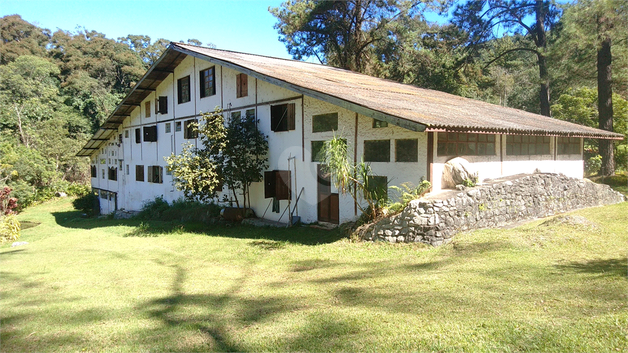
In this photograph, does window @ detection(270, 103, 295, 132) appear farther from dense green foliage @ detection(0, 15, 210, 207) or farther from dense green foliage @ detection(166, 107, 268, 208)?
dense green foliage @ detection(0, 15, 210, 207)

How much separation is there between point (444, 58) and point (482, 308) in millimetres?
24679

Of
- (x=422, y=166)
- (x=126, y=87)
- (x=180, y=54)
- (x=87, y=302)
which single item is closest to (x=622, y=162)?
(x=422, y=166)

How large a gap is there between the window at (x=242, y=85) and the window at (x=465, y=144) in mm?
8897

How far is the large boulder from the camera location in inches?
462

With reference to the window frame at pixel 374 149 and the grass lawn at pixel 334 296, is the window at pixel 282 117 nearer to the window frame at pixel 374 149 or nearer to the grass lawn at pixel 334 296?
the window frame at pixel 374 149

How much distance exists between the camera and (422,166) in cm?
1162

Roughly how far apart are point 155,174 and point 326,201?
1369 cm

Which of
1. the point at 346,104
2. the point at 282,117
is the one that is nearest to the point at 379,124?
the point at 346,104

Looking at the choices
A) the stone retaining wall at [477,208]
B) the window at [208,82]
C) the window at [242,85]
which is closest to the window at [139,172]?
the window at [208,82]

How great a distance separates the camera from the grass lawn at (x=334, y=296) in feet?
16.8

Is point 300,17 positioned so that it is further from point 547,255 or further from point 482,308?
point 482,308

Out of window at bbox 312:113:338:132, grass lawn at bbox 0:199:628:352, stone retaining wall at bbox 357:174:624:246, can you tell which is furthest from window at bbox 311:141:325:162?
stone retaining wall at bbox 357:174:624:246

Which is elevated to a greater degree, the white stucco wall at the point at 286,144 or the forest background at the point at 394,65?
the forest background at the point at 394,65

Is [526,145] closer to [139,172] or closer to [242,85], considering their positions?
[242,85]
